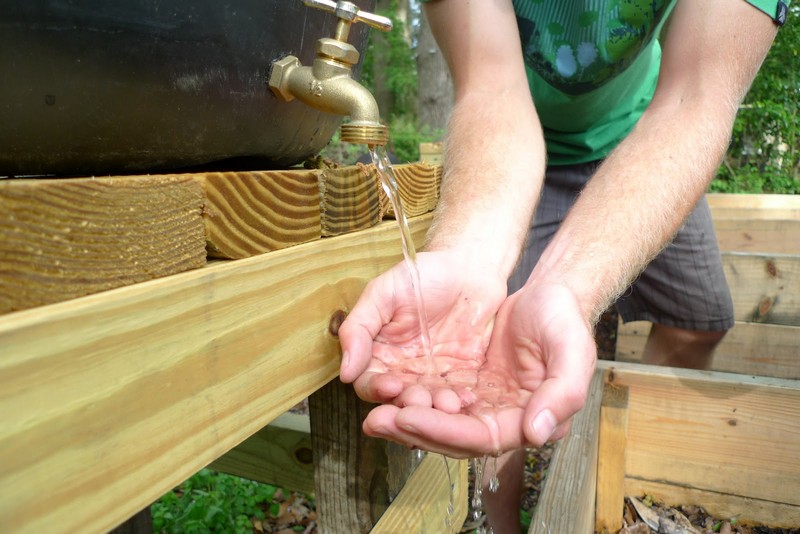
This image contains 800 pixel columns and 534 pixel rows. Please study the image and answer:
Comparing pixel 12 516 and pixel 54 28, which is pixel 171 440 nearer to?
pixel 12 516

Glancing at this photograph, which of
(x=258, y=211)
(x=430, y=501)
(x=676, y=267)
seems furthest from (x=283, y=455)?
(x=676, y=267)

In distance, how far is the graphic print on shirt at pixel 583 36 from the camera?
178 cm

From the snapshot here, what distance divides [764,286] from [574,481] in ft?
5.65

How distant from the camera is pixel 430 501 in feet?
4.09

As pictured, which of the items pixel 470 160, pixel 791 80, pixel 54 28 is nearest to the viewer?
pixel 54 28

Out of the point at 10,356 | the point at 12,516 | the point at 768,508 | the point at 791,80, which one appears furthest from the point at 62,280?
the point at 791,80

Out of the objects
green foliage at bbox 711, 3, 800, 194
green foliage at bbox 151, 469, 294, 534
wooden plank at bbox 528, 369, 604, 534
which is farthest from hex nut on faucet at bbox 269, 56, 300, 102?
green foliage at bbox 711, 3, 800, 194

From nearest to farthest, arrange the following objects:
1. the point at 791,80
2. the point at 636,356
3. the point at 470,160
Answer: the point at 470,160, the point at 636,356, the point at 791,80

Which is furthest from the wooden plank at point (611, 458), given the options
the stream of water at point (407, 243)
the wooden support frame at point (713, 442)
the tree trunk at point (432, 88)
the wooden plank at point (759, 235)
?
the tree trunk at point (432, 88)

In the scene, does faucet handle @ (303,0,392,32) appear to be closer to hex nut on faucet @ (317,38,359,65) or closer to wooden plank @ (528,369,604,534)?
hex nut on faucet @ (317,38,359,65)

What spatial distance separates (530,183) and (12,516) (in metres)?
1.36

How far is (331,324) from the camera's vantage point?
3.28 feet

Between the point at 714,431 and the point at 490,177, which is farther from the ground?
the point at 490,177

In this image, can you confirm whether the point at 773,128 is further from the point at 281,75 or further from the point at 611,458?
the point at 281,75
